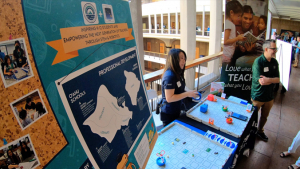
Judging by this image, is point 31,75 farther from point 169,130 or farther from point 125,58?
point 169,130

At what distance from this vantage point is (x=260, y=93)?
9.18 feet

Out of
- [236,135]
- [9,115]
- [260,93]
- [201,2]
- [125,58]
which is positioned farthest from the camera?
[201,2]

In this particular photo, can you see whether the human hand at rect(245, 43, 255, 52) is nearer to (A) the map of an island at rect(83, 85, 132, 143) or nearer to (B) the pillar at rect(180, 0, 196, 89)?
(B) the pillar at rect(180, 0, 196, 89)

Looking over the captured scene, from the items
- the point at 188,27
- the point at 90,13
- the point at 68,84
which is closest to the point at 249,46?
the point at 188,27

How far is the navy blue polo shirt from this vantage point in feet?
6.22

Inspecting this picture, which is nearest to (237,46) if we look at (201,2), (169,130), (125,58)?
(169,130)

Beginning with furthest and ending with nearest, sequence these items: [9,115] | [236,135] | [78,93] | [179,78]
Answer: [179,78], [236,135], [78,93], [9,115]

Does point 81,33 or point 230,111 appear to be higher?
point 81,33

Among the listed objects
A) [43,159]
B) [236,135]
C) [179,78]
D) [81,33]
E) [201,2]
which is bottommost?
[236,135]

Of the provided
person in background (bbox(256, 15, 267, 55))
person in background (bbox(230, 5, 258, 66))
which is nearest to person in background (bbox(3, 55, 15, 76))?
person in background (bbox(230, 5, 258, 66))

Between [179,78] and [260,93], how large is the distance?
168cm

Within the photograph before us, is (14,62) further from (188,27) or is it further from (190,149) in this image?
(188,27)

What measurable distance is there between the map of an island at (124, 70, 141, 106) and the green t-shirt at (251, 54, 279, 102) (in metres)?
2.51

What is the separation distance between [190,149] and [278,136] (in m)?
2.53
